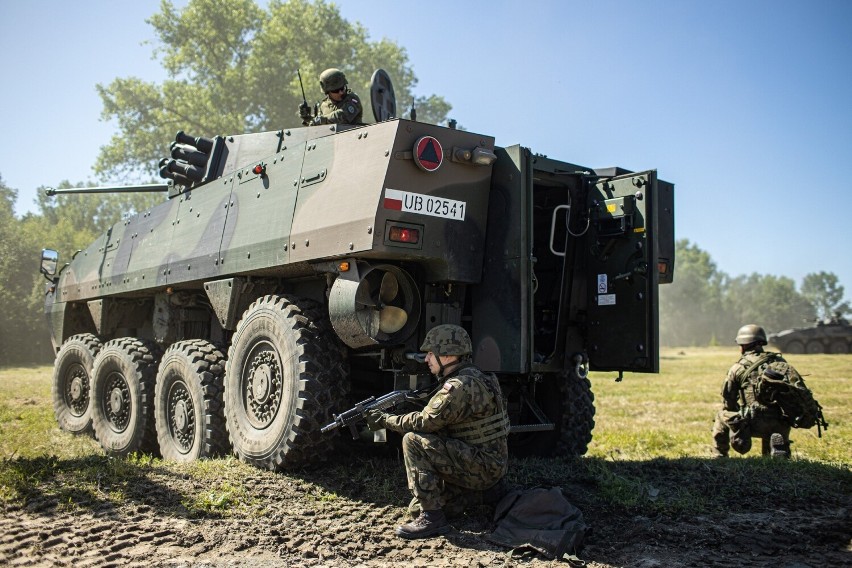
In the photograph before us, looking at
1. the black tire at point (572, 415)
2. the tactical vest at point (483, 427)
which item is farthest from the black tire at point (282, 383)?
the black tire at point (572, 415)

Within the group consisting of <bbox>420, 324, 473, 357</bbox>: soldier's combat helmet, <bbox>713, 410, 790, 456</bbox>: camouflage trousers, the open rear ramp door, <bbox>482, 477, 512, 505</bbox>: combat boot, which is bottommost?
<bbox>482, 477, 512, 505</bbox>: combat boot

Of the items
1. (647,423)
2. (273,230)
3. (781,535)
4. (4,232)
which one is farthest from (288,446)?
(4,232)

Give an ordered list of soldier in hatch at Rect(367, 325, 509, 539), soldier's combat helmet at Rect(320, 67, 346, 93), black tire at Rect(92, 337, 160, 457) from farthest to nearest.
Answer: black tire at Rect(92, 337, 160, 457)
soldier's combat helmet at Rect(320, 67, 346, 93)
soldier in hatch at Rect(367, 325, 509, 539)

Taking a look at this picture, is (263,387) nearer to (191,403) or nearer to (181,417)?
(191,403)

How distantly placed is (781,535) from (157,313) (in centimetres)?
624

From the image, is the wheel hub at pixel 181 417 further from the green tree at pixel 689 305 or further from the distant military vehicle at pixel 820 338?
the green tree at pixel 689 305

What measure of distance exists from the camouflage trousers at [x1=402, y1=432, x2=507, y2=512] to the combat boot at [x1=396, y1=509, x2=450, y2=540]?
4cm

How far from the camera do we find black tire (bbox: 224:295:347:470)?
525 cm

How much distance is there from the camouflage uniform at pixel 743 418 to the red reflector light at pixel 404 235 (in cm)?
389

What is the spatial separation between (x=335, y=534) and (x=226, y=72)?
95.9 ft

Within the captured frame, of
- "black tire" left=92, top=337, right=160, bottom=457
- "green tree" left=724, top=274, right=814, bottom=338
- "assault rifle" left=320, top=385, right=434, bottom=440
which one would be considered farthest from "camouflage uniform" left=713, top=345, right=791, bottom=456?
"green tree" left=724, top=274, right=814, bottom=338

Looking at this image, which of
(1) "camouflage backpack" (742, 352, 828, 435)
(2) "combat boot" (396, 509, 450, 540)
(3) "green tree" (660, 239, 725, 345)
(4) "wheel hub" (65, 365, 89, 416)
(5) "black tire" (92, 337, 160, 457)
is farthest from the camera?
(3) "green tree" (660, 239, 725, 345)

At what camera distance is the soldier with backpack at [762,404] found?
22.1 feet

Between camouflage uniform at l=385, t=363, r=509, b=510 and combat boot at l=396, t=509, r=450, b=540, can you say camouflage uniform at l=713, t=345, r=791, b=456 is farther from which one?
combat boot at l=396, t=509, r=450, b=540
